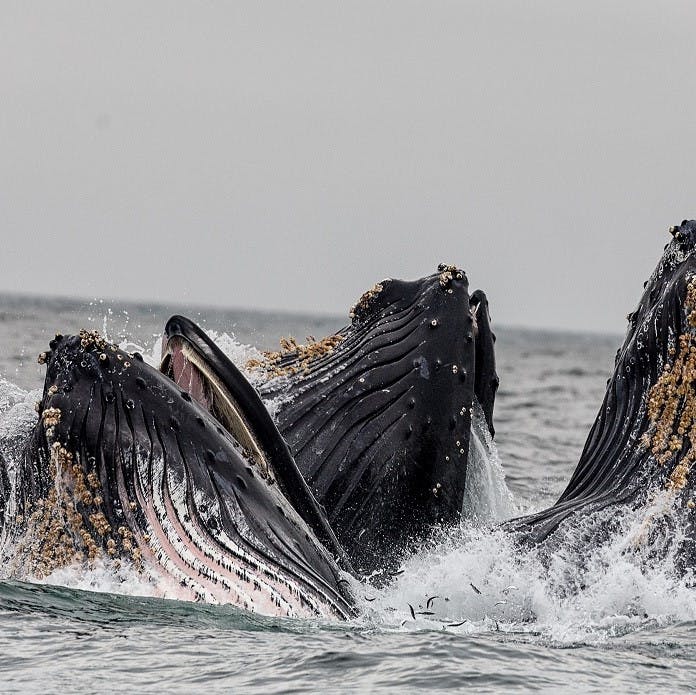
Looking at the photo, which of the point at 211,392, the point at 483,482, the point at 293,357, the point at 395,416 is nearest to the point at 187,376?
the point at 211,392

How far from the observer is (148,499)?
7707 millimetres

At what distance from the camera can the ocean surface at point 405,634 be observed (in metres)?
6.45

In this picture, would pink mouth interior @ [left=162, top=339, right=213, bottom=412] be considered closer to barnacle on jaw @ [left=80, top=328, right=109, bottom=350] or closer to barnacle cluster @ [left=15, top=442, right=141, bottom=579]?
barnacle on jaw @ [left=80, top=328, right=109, bottom=350]

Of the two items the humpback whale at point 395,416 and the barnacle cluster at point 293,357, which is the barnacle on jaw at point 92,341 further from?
the barnacle cluster at point 293,357

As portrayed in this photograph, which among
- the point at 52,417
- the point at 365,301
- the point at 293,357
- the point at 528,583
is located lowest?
the point at 528,583

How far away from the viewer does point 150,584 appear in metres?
7.50

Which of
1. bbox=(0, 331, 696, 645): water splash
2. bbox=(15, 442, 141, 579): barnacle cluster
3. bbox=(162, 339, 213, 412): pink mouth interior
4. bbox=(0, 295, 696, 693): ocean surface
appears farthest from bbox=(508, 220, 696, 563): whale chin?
bbox=(15, 442, 141, 579): barnacle cluster

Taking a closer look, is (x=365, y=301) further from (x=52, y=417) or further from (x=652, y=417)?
(x=52, y=417)

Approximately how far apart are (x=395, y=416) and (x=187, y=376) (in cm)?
182

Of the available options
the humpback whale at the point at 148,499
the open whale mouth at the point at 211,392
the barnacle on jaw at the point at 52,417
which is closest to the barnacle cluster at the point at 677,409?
the humpback whale at the point at 148,499

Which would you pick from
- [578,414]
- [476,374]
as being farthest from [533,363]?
[476,374]

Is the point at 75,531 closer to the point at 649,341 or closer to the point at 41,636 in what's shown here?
the point at 41,636

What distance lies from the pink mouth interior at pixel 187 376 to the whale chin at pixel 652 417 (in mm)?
2043

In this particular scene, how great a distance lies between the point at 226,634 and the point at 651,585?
252 centimetres
